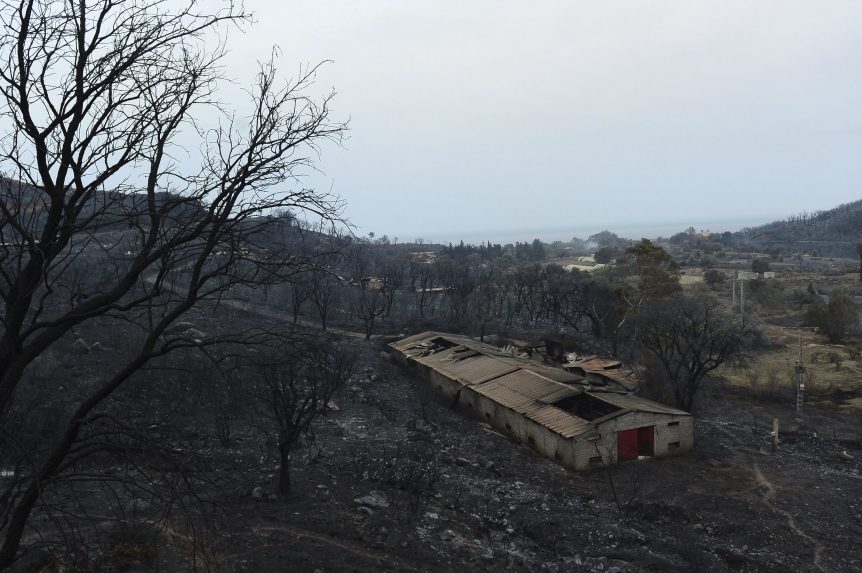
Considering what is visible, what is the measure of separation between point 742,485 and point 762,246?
391ft

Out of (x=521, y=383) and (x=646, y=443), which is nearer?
(x=646, y=443)

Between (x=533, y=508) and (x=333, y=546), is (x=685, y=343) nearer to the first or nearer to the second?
(x=533, y=508)

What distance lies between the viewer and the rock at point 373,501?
1364cm

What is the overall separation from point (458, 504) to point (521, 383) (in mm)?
9189

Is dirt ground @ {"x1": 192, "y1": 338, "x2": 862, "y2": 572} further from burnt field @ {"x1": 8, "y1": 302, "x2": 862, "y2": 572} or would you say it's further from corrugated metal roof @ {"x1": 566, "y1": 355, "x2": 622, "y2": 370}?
corrugated metal roof @ {"x1": 566, "y1": 355, "x2": 622, "y2": 370}

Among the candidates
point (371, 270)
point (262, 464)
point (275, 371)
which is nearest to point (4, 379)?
point (275, 371)

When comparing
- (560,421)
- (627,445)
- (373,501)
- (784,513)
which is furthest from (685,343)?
(373,501)

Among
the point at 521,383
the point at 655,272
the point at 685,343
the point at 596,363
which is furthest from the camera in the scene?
the point at 655,272

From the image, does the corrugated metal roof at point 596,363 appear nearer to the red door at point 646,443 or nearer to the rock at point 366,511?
the red door at point 646,443

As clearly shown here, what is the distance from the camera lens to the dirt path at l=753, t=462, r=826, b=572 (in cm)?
1292

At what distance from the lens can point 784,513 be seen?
49.0 ft

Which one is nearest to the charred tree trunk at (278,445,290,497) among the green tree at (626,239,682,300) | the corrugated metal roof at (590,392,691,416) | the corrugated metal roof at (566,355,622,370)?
the corrugated metal roof at (590,392,691,416)

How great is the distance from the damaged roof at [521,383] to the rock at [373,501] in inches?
265

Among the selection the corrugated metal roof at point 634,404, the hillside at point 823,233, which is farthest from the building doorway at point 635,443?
the hillside at point 823,233
